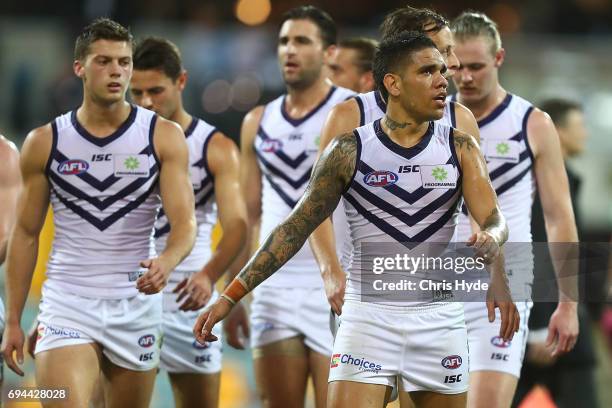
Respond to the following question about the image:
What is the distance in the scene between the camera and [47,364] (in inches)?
237

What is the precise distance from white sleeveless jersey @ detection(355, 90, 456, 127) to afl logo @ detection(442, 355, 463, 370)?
1.45m

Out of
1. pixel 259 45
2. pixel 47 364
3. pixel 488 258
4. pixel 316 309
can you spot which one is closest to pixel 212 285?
pixel 316 309

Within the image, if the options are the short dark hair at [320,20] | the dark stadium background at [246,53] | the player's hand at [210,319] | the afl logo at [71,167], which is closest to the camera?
the player's hand at [210,319]

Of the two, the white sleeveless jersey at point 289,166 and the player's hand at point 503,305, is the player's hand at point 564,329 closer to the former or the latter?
the white sleeveless jersey at point 289,166

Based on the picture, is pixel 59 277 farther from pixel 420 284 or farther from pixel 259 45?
pixel 259 45

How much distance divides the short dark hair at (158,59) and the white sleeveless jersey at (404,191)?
2515 mm

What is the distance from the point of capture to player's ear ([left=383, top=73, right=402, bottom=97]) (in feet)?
18.2

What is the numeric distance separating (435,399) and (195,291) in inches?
77.1

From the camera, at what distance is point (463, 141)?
5461mm

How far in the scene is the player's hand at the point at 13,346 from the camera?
616 centimetres

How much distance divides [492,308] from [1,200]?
292 centimetres

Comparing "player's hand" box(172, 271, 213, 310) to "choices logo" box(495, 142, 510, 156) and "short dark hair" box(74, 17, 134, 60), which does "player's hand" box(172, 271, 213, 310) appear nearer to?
"short dark hair" box(74, 17, 134, 60)

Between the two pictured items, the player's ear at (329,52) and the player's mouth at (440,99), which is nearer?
the player's mouth at (440,99)

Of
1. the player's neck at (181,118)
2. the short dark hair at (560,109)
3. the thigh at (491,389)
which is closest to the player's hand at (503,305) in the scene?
the thigh at (491,389)
